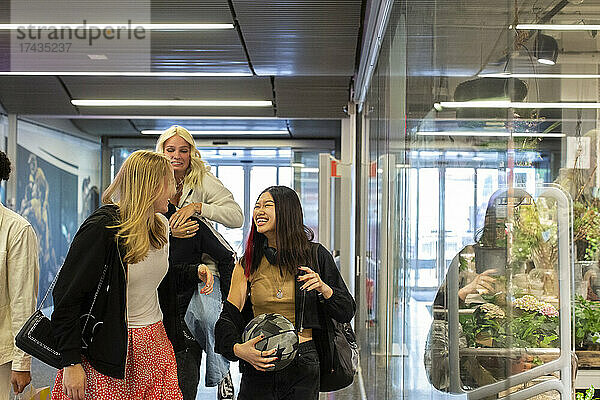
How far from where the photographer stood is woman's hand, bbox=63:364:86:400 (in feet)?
7.94

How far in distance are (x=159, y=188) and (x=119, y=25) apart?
4100 millimetres

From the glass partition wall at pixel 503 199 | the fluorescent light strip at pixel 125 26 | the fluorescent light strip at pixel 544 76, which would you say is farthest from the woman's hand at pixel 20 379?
Answer: the fluorescent light strip at pixel 125 26

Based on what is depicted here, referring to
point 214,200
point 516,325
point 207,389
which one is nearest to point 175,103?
point 207,389

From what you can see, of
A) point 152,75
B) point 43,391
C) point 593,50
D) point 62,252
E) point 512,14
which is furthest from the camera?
point 62,252

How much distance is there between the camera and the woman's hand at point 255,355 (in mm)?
2719

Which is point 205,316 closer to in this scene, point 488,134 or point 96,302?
point 96,302

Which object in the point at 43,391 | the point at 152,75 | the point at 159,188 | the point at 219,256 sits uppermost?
the point at 152,75

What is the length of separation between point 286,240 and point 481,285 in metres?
1.53

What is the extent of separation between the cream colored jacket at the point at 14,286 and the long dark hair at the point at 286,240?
0.93 metres

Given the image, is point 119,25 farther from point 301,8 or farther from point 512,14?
point 512,14

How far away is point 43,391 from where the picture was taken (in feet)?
A: 10.8

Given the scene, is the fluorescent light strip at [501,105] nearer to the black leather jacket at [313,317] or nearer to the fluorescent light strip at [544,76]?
the fluorescent light strip at [544,76]

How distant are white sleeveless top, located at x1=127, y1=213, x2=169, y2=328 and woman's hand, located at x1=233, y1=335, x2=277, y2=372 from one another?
0.33m

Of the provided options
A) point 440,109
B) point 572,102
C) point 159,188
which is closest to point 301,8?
point 159,188
